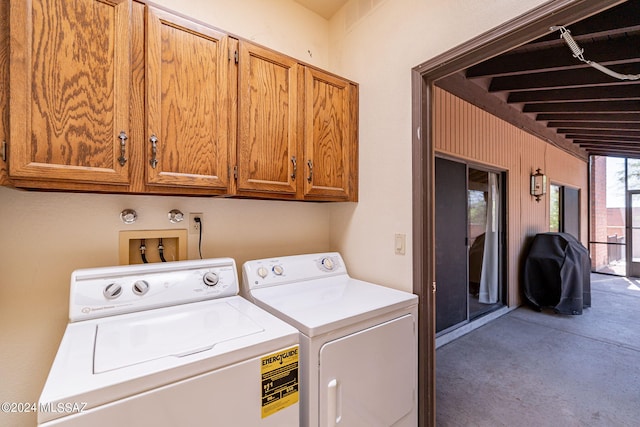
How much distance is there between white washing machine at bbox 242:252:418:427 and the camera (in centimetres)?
115

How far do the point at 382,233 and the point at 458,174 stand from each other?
195 cm

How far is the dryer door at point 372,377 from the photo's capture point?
117cm

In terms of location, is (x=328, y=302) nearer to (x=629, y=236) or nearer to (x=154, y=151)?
(x=154, y=151)

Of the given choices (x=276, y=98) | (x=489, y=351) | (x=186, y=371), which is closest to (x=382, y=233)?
(x=276, y=98)

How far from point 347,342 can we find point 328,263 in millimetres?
784

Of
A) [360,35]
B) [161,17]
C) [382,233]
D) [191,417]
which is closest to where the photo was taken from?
[191,417]

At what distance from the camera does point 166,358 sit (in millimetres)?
890

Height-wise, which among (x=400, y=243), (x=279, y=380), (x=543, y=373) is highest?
(x=400, y=243)

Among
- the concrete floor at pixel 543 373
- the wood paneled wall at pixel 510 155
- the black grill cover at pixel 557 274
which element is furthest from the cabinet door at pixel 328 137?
the black grill cover at pixel 557 274

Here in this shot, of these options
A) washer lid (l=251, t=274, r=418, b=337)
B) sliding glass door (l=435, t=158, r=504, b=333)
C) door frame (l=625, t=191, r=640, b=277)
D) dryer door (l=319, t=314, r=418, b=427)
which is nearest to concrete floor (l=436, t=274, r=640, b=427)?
sliding glass door (l=435, t=158, r=504, b=333)

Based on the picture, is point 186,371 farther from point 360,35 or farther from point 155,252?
point 360,35

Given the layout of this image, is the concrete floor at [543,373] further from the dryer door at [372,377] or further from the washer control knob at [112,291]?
the washer control knob at [112,291]

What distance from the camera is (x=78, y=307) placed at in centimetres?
120

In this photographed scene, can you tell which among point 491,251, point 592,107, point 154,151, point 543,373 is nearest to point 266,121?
point 154,151
